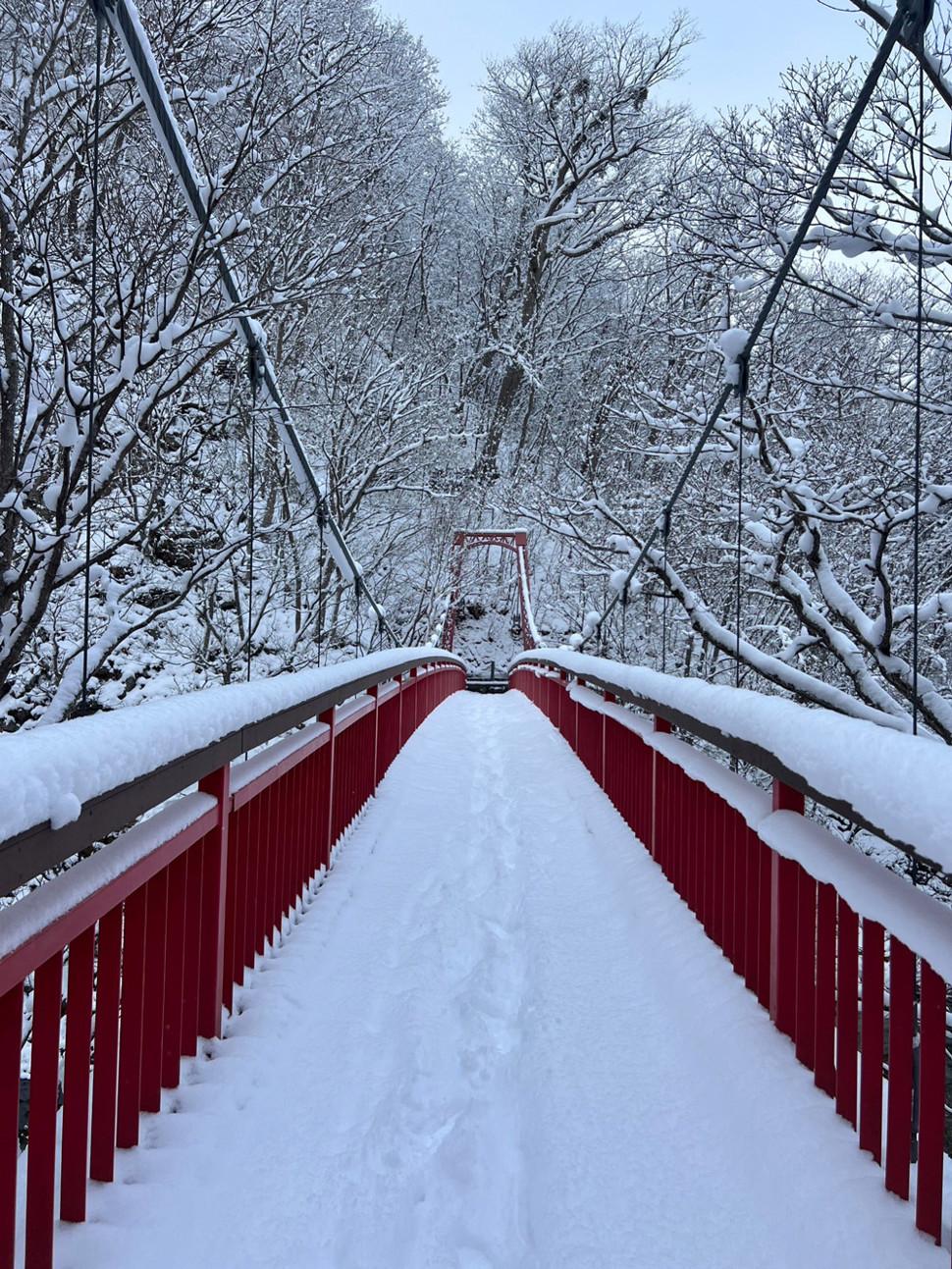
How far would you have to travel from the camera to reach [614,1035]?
244 cm

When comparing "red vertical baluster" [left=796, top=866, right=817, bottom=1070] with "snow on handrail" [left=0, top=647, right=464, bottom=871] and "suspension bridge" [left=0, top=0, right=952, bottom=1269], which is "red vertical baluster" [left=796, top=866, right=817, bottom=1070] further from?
"snow on handrail" [left=0, top=647, right=464, bottom=871]

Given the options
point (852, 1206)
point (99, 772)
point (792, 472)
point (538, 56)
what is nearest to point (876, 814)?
point (852, 1206)

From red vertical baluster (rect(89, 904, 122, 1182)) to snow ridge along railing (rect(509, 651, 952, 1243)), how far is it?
1.34m

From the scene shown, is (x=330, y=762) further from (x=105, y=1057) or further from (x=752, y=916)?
(x=105, y=1057)

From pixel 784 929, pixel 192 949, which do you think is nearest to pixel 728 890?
pixel 784 929

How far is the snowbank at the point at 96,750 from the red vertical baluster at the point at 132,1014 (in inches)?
13.2

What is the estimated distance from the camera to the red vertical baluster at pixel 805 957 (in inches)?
82.4

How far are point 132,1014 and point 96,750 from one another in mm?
703

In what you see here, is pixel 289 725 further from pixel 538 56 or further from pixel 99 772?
pixel 538 56

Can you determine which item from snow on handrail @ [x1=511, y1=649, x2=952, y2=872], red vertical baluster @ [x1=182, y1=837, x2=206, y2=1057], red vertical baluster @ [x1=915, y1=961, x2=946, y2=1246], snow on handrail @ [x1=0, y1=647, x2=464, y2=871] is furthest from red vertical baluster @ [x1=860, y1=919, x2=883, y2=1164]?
red vertical baluster @ [x1=182, y1=837, x2=206, y2=1057]

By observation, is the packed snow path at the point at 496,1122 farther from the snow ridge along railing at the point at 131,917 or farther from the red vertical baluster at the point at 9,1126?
the red vertical baluster at the point at 9,1126

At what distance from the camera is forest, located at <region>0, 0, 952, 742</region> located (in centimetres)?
465

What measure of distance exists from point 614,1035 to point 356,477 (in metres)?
9.91

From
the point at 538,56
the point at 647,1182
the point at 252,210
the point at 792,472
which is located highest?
the point at 538,56
